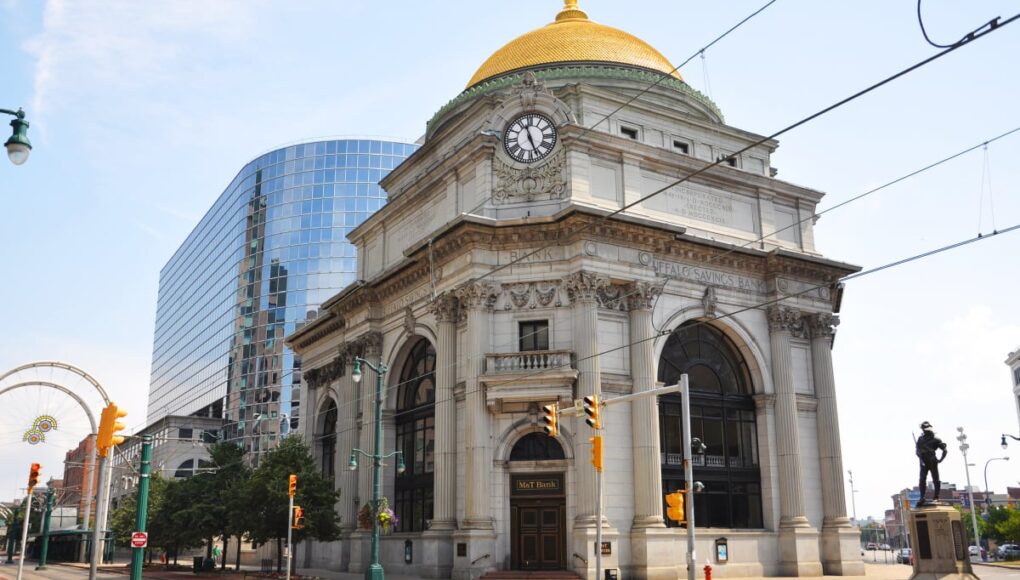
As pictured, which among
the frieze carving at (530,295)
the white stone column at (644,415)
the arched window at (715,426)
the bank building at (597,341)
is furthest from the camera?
the arched window at (715,426)

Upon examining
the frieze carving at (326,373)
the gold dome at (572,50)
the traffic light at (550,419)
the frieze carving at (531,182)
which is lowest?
the traffic light at (550,419)

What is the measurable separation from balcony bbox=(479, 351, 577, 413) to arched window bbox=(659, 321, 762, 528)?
18.3 feet

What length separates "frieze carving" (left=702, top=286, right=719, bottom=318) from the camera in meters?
42.1

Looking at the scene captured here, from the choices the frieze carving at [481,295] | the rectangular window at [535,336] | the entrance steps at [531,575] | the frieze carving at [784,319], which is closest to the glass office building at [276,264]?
the frieze carving at [481,295]

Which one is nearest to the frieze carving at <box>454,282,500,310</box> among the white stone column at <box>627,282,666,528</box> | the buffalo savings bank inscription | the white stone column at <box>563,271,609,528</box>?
the white stone column at <box>563,271,609,528</box>

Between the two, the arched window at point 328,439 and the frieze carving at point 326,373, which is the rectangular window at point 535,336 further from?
the arched window at point 328,439

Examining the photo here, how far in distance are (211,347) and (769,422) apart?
96.7 meters

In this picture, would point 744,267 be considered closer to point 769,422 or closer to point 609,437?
point 769,422

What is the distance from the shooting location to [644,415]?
38.2 metres

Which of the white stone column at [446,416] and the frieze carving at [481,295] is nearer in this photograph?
the white stone column at [446,416]

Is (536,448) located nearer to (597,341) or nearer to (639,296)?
(597,341)

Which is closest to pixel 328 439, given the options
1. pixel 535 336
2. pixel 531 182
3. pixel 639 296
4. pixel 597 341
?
pixel 535 336

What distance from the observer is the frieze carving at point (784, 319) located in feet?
145

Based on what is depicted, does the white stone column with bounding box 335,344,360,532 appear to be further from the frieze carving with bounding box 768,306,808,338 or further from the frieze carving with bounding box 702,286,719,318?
the frieze carving with bounding box 768,306,808,338
